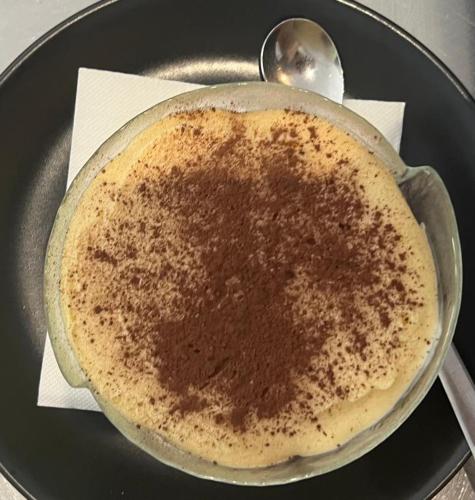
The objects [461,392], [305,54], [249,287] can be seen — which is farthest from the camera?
[305,54]

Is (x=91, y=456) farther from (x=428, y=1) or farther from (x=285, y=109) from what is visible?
(x=428, y=1)

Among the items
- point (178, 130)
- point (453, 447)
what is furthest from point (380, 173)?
point (453, 447)

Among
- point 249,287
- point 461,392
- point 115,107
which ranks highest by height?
point 115,107

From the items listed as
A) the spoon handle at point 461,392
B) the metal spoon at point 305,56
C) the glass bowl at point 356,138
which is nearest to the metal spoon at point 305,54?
the metal spoon at point 305,56

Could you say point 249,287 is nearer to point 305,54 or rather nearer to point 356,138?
point 356,138

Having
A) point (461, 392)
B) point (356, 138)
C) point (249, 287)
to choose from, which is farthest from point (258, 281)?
point (461, 392)

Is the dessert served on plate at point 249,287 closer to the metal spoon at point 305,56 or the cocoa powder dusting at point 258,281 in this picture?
the cocoa powder dusting at point 258,281

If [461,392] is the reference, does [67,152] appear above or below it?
above
